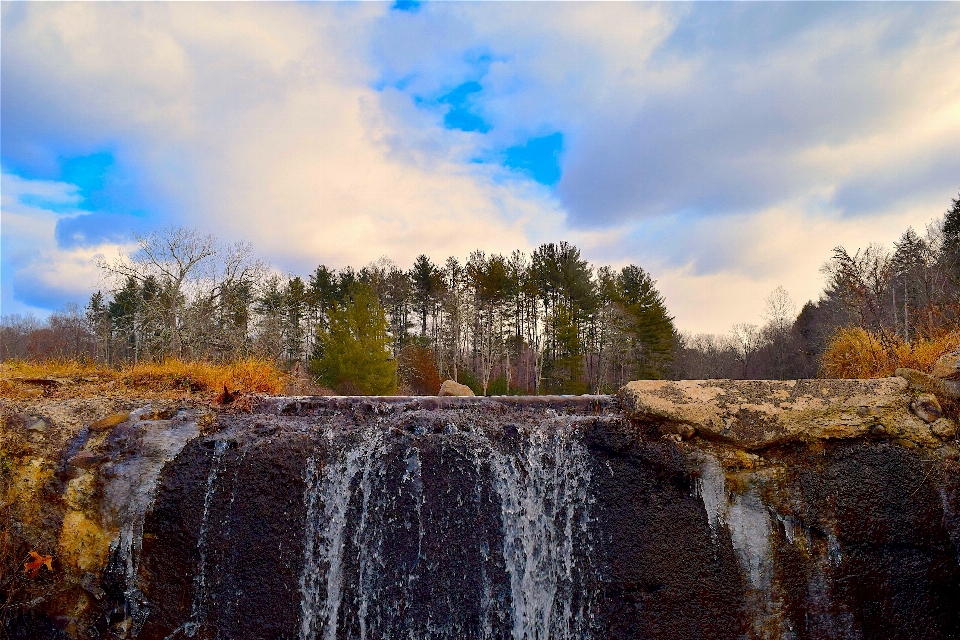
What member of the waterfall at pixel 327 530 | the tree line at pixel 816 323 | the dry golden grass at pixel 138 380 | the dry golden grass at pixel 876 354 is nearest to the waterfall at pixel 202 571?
the waterfall at pixel 327 530

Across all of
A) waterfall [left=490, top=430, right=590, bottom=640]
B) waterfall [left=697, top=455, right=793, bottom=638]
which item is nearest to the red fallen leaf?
waterfall [left=490, top=430, right=590, bottom=640]

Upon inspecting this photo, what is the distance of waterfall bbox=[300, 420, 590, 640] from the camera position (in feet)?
13.8

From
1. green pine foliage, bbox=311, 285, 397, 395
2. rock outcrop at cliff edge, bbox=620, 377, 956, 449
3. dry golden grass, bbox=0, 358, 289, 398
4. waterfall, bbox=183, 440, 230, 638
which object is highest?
green pine foliage, bbox=311, 285, 397, 395

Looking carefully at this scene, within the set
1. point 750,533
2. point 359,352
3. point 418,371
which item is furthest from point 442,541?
point 418,371

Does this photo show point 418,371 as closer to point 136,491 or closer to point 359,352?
point 359,352

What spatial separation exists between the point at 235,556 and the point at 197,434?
1.17 meters

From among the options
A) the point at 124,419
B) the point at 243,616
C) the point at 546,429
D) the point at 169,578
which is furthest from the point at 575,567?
the point at 124,419

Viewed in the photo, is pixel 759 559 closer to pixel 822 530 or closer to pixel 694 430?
pixel 822 530

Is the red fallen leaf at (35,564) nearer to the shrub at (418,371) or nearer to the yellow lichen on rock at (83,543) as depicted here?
the yellow lichen on rock at (83,543)

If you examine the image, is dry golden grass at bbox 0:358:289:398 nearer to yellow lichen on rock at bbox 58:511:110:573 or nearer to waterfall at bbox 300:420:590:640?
yellow lichen on rock at bbox 58:511:110:573

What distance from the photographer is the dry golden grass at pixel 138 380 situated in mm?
6145

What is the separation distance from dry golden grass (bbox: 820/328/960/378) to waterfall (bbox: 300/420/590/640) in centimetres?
349

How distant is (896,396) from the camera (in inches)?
172

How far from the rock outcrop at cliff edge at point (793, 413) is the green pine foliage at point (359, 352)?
→ 52.9 feet
